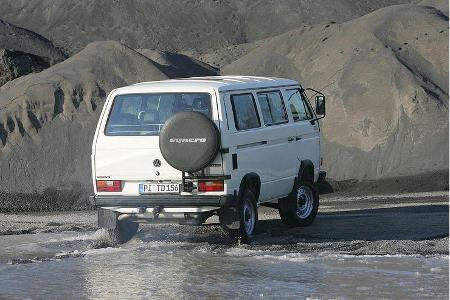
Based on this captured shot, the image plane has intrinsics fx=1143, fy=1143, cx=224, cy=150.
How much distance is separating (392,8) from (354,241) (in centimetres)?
1916

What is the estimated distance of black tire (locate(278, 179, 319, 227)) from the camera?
15.7 m

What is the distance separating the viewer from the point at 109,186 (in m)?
13.9

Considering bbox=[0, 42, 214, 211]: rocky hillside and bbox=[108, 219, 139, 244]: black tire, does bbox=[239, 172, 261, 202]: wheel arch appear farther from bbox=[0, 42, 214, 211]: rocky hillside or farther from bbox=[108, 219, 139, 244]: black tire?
bbox=[0, 42, 214, 211]: rocky hillside

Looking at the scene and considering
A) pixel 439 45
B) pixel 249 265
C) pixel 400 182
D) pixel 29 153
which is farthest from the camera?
pixel 439 45

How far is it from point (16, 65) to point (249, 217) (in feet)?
61.0

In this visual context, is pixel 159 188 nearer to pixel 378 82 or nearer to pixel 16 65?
pixel 378 82

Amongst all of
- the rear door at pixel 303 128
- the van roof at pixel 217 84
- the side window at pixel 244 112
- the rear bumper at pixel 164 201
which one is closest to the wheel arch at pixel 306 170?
the rear door at pixel 303 128

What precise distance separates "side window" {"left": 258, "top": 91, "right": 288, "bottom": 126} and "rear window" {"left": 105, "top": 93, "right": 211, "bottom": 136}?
3.93 feet

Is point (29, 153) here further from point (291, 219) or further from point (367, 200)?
point (291, 219)

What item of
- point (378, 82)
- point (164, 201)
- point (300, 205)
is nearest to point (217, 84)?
point (164, 201)

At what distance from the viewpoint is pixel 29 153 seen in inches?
972

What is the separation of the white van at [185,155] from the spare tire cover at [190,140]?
12 mm

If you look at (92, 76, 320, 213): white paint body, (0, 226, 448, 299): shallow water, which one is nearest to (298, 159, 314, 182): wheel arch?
(92, 76, 320, 213): white paint body

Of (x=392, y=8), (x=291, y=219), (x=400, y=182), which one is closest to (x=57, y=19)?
(x=392, y=8)
